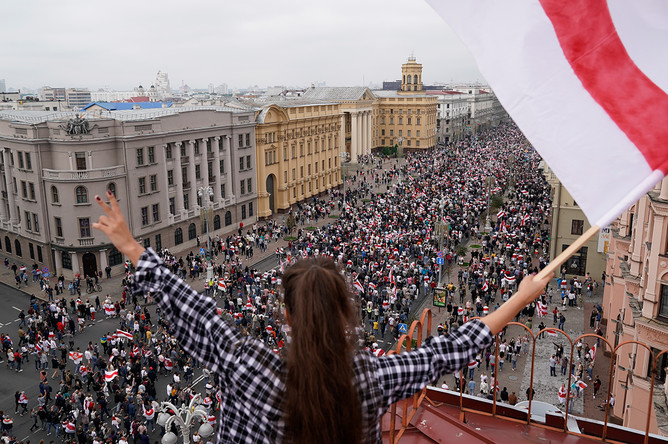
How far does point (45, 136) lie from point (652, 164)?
40.3m

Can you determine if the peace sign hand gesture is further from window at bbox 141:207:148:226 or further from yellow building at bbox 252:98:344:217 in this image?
yellow building at bbox 252:98:344:217

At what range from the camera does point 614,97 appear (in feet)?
15.1

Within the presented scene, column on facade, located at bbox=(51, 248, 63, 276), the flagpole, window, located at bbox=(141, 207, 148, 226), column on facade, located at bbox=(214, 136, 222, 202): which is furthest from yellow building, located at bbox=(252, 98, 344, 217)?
the flagpole

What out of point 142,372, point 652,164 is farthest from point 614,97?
point 142,372

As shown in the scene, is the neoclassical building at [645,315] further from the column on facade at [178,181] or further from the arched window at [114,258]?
the column on facade at [178,181]

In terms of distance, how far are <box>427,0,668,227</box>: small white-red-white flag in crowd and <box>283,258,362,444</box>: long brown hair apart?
2.74 meters

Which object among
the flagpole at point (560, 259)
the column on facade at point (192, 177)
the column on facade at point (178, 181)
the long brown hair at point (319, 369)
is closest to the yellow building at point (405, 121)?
the column on facade at point (192, 177)

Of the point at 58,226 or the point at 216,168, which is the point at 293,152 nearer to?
the point at 216,168

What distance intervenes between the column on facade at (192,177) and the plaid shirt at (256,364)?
1753 inches

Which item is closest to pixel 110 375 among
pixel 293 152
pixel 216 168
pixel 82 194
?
pixel 82 194

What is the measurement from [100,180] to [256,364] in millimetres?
38790

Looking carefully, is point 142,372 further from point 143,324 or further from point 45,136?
point 45,136

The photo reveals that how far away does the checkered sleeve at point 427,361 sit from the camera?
8.67 feet

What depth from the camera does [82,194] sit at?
37.8 m
